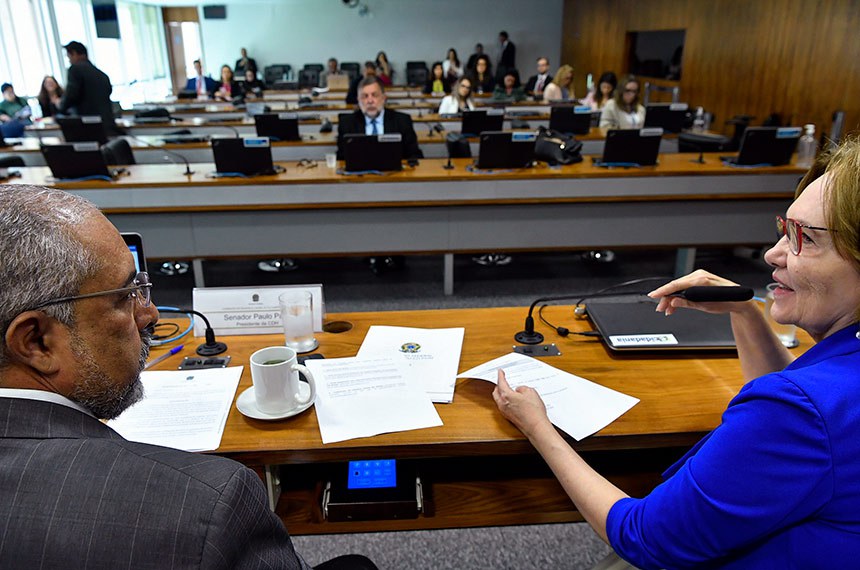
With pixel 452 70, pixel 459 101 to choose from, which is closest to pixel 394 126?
pixel 459 101

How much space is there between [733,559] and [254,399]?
2.65ft

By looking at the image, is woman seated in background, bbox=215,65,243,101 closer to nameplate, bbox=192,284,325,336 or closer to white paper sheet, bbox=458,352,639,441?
nameplate, bbox=192,284,325,336

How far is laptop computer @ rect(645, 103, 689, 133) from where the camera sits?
16.6 ft

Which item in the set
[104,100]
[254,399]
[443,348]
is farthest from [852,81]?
[104,100]

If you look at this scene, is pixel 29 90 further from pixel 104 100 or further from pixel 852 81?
pixel 852 81

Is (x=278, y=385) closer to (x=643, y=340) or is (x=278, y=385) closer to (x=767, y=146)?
(x=643, y=340)

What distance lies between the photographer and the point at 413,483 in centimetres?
121

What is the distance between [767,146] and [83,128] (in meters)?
5.13

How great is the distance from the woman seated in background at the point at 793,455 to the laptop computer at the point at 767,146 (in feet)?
9.62

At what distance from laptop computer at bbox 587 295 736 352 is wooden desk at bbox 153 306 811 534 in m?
0.03

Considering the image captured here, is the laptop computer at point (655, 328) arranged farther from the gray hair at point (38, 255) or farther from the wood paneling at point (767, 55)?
the wood paneling at point (767, 55)

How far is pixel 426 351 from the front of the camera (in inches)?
51.2

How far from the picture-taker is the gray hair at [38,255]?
1.99 feet

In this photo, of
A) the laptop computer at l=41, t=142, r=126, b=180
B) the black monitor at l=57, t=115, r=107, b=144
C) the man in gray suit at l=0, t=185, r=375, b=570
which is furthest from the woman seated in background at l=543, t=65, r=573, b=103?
the man in gray suit at l=0, t=185, r=375, b=570
